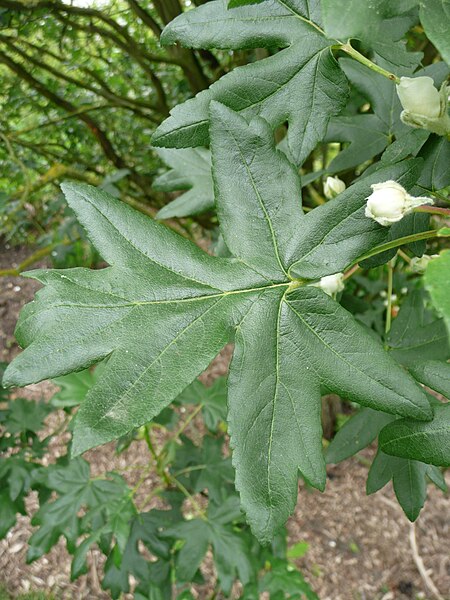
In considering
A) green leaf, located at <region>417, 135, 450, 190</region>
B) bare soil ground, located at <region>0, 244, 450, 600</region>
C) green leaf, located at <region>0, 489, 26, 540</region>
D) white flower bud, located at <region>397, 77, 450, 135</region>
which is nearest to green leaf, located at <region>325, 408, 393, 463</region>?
green leaf, located at <region>417, 135, 450, 190</region>

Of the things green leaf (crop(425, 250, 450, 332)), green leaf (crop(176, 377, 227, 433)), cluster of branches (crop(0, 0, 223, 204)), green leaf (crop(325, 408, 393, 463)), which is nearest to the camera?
green leaf (crop(425, 250, 450, 332))

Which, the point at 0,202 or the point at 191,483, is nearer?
the point at 0,202

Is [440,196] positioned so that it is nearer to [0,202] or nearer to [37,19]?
[0,202]

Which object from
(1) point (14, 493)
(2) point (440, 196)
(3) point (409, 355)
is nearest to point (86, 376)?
(1) point (14, 493)

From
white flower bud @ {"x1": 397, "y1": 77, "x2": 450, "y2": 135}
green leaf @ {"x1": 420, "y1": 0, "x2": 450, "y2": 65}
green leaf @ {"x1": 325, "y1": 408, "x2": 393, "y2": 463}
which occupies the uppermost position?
green leaf @ {"x1": 420, "y1": 0, "x2": 450, "y2": 65}

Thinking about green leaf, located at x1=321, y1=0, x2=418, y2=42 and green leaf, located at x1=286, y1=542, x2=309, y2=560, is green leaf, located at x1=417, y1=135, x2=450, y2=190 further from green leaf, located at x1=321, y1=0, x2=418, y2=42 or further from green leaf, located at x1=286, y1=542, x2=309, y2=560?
green leaf, located at x1=286, y1=542, x2=309, y2=560

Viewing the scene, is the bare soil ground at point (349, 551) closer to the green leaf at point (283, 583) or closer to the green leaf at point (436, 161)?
the green leaf at point (283, 583)
